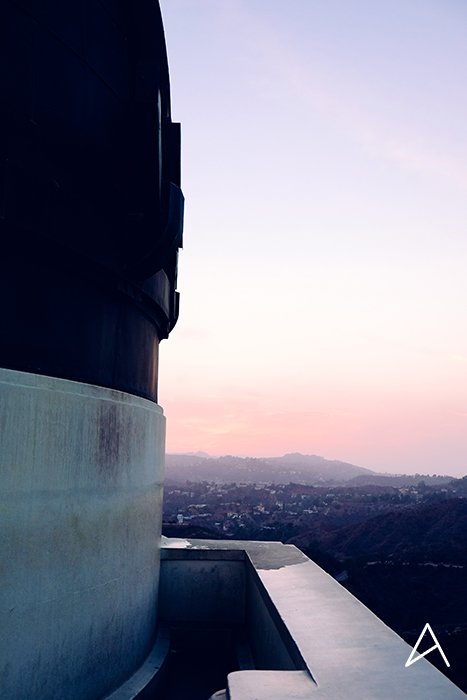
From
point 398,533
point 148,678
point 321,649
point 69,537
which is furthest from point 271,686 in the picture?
point 398,533

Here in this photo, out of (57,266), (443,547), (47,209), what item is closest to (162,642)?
(57,266)

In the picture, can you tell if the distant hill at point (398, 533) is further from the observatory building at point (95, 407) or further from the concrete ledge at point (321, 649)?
the observatory building at point (95, 407)

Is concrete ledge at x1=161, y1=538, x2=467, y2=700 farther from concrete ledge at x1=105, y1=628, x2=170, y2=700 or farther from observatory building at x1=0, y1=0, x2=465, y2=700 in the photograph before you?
concrete ledge at x1=105, y1=628, x2=170, y2=700

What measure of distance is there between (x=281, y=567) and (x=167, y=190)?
432 centimetres

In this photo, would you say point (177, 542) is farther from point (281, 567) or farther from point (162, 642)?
point (281, 567)

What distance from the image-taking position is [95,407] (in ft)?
14.0

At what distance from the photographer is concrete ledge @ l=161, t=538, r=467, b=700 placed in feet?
8.80

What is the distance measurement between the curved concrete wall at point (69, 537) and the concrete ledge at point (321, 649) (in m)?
1.39

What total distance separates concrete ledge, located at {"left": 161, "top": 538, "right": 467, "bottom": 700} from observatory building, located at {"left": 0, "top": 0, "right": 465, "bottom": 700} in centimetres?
2

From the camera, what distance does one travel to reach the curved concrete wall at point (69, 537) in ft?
11.2

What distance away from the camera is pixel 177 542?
7445mm

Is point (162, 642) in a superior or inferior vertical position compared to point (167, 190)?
inferior

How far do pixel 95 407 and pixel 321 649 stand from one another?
95.0 inches

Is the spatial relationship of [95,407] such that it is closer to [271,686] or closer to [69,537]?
[69,537]
